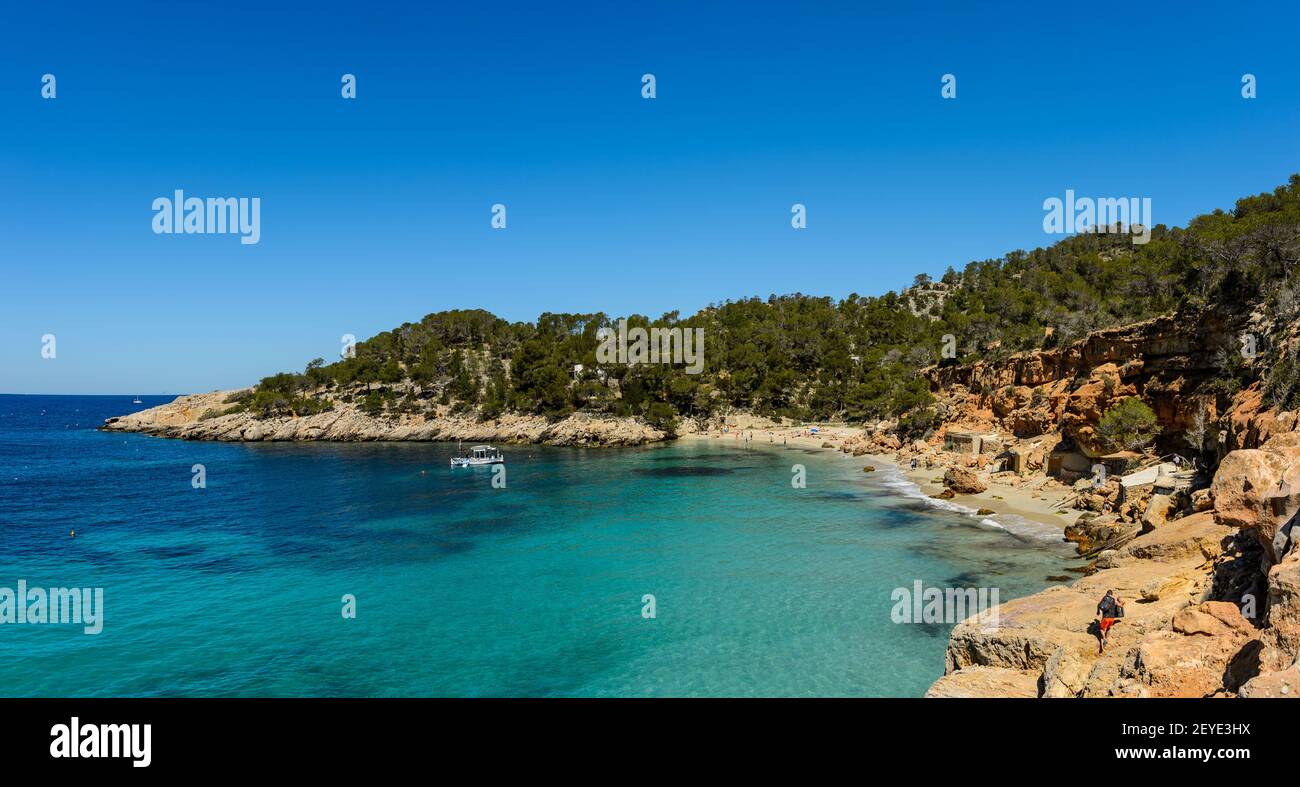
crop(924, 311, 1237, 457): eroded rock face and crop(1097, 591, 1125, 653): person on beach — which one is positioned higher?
crop(924, 311, 1237, 457): eroded rock face

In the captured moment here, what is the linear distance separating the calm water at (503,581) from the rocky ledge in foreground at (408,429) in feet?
84.1

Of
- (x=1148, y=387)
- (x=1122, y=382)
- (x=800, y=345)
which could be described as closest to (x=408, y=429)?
(x=800, y=345)

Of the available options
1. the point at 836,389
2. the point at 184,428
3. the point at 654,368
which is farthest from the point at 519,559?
the point at 184,428

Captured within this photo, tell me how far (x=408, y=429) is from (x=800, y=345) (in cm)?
5747

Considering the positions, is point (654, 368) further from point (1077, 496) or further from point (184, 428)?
point (184, 428)

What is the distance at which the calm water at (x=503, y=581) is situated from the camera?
17.9m

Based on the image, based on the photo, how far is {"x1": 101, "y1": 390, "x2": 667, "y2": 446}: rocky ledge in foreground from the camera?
253ft

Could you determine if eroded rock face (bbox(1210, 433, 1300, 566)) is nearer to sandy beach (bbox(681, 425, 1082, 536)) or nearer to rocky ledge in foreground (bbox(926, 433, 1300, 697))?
rocky ledge in foreground (bbox(926, 433, 1300, 697))

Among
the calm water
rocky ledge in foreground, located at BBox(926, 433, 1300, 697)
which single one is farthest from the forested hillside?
rocky ledge in foreground, located at BBox(926, 433, 1300, 697)

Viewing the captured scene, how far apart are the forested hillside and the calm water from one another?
74.6ft

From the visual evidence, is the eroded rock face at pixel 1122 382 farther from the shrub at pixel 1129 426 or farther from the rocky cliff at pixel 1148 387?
the shrub at pixel 1129 426

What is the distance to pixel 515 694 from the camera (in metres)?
16.6

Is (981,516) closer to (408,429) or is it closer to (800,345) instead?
(800,345)
